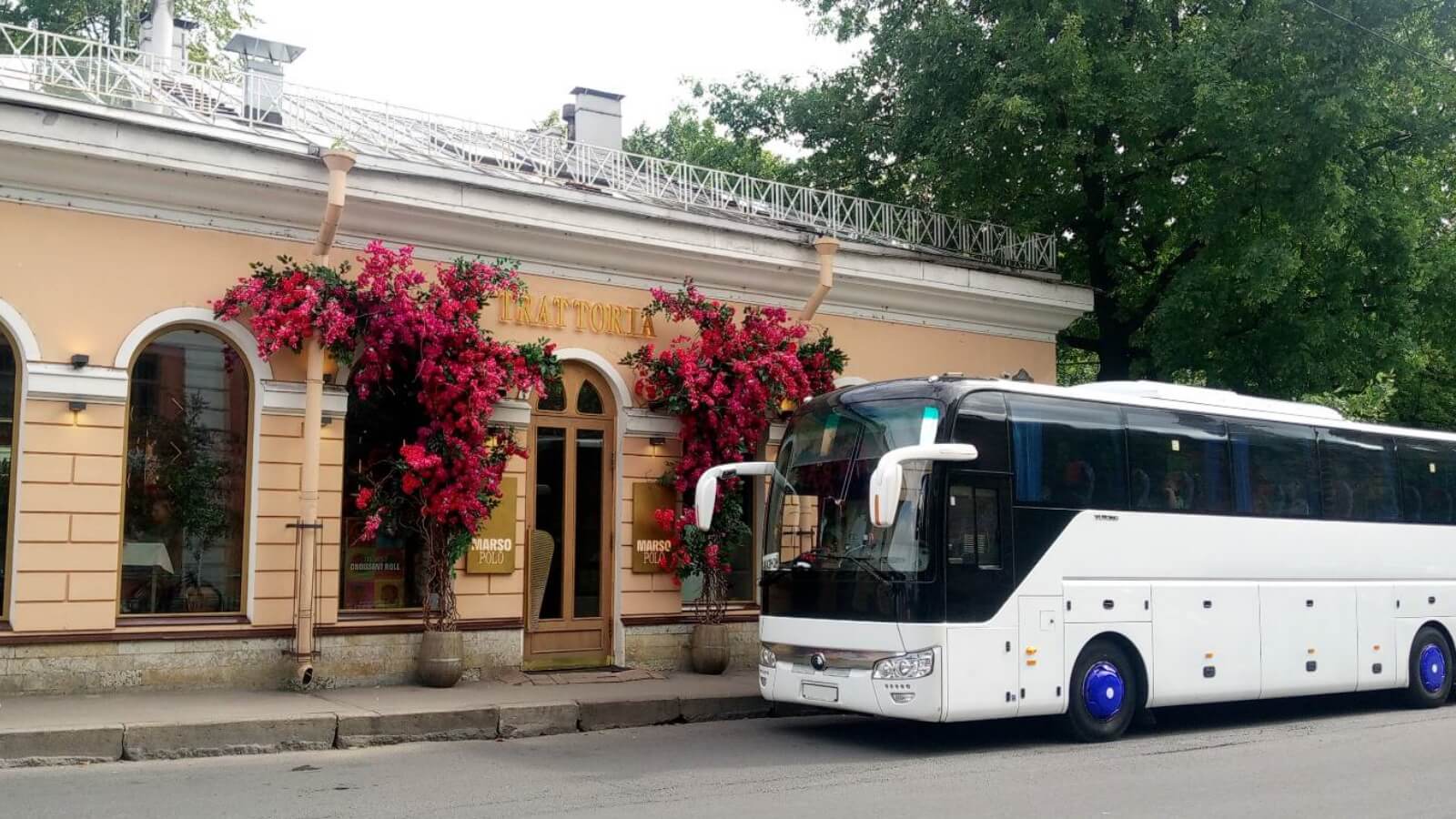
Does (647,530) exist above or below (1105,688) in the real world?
above

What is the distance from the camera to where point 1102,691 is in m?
11.8

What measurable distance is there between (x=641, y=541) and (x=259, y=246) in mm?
5372

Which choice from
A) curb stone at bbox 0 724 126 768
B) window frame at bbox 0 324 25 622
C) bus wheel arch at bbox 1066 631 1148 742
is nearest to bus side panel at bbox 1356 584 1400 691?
bus wheel arch at bbox 1066 631 1148 742

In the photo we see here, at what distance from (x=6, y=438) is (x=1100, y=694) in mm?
10247

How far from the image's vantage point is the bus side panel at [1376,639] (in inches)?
566

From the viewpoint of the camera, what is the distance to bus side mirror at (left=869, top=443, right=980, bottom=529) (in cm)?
995

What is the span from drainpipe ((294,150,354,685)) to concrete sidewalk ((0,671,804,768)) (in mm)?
542

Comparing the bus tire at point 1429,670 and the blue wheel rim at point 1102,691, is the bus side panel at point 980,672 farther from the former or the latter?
the bus tire at point 1429,670

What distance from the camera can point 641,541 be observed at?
49.0 ft

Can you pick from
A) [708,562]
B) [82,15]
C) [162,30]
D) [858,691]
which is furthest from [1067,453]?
[82,15]

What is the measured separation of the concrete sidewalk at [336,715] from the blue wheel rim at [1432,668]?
779 cm

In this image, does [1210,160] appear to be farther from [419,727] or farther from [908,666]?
[419,727]

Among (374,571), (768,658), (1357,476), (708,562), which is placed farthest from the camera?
(708,562)

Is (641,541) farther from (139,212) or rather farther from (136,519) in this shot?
(139,212)
